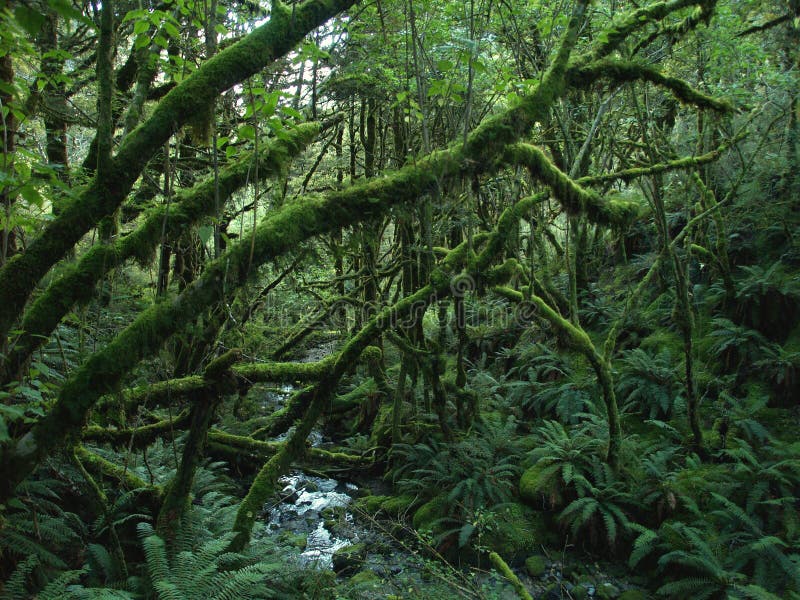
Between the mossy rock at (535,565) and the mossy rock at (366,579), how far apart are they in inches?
82.0

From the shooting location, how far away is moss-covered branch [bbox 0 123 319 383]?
317 cm

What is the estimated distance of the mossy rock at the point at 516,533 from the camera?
6746 millimetres

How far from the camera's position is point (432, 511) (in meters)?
7.39

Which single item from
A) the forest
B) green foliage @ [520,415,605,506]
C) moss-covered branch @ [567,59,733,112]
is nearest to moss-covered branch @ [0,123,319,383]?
the forest

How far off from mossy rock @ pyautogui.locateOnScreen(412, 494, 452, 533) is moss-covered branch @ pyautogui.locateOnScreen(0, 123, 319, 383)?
5623mm

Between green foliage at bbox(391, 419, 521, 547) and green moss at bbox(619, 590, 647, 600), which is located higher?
green foliage at bbox(391, 419, 521, 547)

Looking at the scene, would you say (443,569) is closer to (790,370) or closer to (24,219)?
(24,219)

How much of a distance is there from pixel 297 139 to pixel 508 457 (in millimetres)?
6071

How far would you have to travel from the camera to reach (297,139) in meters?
3.84

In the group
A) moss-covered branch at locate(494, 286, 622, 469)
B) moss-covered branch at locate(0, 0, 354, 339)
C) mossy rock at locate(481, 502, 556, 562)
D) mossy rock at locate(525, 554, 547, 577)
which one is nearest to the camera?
moss-covered branch at locate(0, 0, 354, 339)

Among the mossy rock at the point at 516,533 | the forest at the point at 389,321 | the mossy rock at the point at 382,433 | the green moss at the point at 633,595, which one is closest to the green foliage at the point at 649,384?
the forest at the point at 389,321

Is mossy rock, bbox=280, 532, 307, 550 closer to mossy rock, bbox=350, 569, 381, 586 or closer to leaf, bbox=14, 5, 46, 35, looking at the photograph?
mossy rock, bbox=350, 569, 381, 586

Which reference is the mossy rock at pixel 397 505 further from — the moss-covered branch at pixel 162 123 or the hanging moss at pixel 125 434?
the moss-covered branch at pixel 162 123

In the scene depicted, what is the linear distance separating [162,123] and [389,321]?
3.30 m
